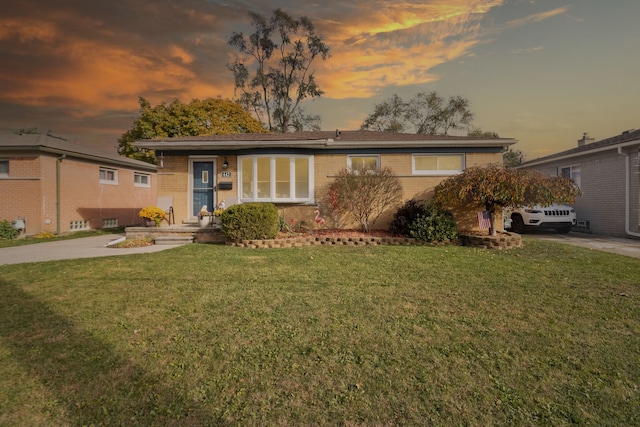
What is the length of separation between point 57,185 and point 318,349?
51.2 feet

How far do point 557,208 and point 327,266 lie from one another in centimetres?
1191

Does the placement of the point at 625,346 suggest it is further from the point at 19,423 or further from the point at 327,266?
the point at 19,423

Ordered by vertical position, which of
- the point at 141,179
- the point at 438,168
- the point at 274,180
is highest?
the point at 141,179

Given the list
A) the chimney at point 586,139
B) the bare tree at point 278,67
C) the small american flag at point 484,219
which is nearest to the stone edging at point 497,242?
the small american flag at point 484,219

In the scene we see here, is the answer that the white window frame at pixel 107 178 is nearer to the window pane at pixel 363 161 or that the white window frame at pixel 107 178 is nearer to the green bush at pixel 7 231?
the green bush at pixel 7 231

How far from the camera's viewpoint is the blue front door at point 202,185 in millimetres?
11312

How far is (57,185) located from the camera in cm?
1287

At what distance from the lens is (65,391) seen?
7.10 ft

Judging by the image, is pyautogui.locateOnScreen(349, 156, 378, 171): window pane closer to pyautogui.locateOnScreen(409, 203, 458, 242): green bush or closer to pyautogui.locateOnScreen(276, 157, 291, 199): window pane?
pyautogui.locateOnScreen(276, 157, 291, 199): window pane

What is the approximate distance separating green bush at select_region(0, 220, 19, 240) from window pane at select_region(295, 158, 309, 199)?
11586mm

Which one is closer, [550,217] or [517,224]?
[550,217]

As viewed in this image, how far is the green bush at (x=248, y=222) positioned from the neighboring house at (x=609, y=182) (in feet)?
45.6

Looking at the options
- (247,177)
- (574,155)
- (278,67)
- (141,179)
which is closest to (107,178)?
(141,179)

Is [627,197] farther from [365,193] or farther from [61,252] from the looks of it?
[61,252]
